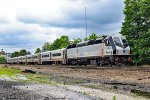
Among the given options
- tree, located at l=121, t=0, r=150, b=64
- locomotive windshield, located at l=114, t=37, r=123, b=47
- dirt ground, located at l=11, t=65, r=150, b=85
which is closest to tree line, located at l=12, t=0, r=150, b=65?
tree, located at l=121, t=0, r=150, b=64

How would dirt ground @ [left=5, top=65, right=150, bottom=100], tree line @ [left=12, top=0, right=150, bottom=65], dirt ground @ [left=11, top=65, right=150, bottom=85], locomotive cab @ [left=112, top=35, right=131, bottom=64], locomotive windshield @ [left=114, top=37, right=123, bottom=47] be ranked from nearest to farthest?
dirt ground @ [left=5, top=65, right=150, bottom=100]
dirt ground @ [left=11, top=65, right=150, bottom=85]
locomotive cab @ [left=112, top=35, right=131, bottom=64]
locomotive windshield @ [left=114, top=37, right=123, bottom=47]
tree line @ [left=12, top=0, right=150, bottom=65]

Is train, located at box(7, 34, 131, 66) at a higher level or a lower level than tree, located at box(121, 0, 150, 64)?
lower

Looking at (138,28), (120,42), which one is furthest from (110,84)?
(138,28)

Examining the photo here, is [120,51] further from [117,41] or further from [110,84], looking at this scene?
[110,84]

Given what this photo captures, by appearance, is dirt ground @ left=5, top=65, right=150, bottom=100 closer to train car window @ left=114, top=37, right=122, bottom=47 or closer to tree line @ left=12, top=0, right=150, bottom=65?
train car window @ left=114, top=37, right=122, bottom=47

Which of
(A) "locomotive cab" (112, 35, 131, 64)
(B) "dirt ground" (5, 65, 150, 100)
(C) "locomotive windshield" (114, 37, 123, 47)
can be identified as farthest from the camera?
(C) "locomotive windshield" (114, 37, 123, 47)

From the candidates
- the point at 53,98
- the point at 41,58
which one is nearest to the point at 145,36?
the point at 41,58

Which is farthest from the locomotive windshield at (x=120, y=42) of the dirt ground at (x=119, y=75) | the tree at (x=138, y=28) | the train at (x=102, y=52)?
the dirt ground at (x=119, y=75)

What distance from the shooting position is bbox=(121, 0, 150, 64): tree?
52750 millimetres

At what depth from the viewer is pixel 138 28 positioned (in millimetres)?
56625

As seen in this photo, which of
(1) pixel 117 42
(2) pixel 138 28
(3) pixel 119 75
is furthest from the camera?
(2) pixel 138 28

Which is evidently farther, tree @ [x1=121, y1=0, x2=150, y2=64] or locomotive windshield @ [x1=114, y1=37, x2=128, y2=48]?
tree @ [x1=121, y1=0, x2=150, y2=64]

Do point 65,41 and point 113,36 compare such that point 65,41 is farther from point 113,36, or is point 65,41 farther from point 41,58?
point 113,36

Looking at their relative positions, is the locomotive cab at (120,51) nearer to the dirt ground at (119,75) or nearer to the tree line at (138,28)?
the tree line at (138,28)
